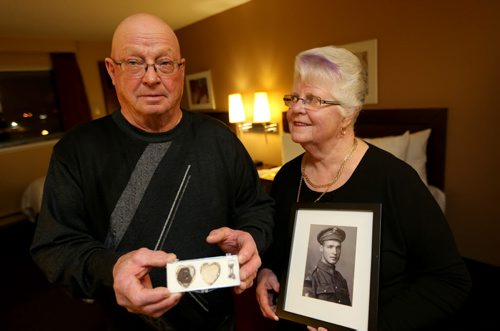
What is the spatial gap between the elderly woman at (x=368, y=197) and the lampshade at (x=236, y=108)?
9.99 ft

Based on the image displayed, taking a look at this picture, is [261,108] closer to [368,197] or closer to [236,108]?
[236,108]

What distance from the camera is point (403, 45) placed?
2.66m

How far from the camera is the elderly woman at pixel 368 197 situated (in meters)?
Answer: 1.03

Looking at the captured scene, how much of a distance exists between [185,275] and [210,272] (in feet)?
0.19

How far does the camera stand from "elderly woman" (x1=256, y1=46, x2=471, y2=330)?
3.38ft

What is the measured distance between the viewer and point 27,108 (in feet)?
17.4

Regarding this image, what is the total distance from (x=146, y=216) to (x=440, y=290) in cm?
93

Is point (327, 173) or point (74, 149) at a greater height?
point (74, 149)

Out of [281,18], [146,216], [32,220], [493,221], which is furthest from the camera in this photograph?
[32,220]

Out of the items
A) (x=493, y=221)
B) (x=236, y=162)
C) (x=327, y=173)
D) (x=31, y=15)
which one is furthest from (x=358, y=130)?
(x=31, y=15)

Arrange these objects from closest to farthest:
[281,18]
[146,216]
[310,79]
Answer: [146,216]
[310,79]
[281,18]

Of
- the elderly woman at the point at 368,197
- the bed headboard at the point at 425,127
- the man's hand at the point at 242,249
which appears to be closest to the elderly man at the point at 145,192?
the man's hand at the point at 242,249

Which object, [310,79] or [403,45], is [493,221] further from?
[310,79]

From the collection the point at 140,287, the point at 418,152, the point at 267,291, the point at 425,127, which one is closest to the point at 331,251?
the point at 267,291
